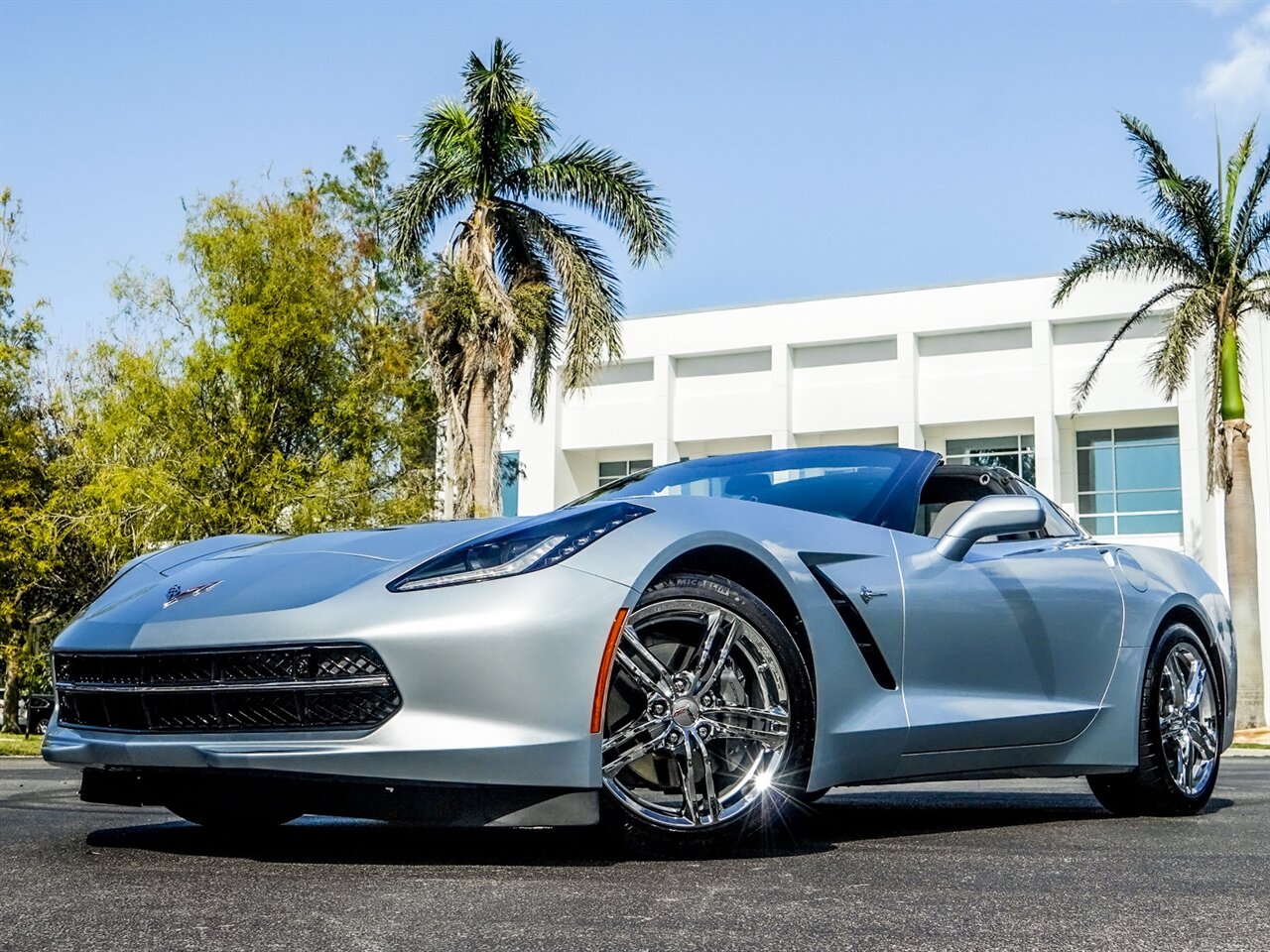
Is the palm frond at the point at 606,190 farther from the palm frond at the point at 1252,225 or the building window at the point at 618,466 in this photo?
the building window at the point at 618,466

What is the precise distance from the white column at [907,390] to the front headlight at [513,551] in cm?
3774

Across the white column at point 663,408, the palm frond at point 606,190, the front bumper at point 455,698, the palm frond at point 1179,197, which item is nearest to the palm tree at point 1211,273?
the palm frond at point 1179,197

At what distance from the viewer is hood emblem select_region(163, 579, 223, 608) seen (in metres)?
4.16

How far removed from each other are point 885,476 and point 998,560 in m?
0.46

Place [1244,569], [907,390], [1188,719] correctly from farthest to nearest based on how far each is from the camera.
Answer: [907,390] < [1244,569] < [1188,719]

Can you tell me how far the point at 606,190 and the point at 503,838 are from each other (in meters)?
20.7

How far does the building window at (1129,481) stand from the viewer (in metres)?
39.9

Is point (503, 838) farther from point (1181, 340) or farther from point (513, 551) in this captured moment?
point (1181, 340)

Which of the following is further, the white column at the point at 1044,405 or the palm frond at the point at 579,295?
the white column at the point at 1044,405

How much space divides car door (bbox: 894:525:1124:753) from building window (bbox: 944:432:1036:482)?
35697 mm

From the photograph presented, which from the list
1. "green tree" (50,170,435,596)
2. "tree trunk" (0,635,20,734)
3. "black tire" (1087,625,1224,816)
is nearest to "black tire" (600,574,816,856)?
"black tire" (1087,625,1224,816)

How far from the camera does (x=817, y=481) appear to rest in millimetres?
5191

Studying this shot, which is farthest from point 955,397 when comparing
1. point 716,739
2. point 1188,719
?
point 716,739

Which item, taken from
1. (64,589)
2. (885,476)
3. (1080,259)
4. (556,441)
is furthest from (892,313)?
(885,476)
